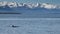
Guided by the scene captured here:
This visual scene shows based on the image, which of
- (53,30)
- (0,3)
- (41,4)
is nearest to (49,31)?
(53,30)

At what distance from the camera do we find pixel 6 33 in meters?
8.70

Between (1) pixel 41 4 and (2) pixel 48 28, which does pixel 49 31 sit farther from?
(1) pixel 41 4

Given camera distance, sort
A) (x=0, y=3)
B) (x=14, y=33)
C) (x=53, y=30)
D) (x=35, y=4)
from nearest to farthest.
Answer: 1. (x=14, y=33)
2. (x=53, y=30)
3. (x=0, y=3)
4. (x=35, y=4)

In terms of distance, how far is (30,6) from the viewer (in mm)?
23531

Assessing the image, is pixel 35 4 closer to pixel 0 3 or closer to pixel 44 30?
pixel 0 3

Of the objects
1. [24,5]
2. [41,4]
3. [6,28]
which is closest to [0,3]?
[24,5]

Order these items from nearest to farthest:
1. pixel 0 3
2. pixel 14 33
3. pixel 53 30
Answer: pixel 14 33 < pixel 53 30 < pixel 0 3

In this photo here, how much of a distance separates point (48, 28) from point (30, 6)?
1384 centimetres

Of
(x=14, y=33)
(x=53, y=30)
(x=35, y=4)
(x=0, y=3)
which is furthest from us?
(x=35, y=4)

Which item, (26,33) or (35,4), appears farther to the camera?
(35,4)

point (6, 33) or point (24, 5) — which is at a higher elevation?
point (6, 33)

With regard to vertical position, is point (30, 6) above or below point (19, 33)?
below

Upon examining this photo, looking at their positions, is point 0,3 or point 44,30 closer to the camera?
point 44,30

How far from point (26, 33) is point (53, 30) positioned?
0.94m
